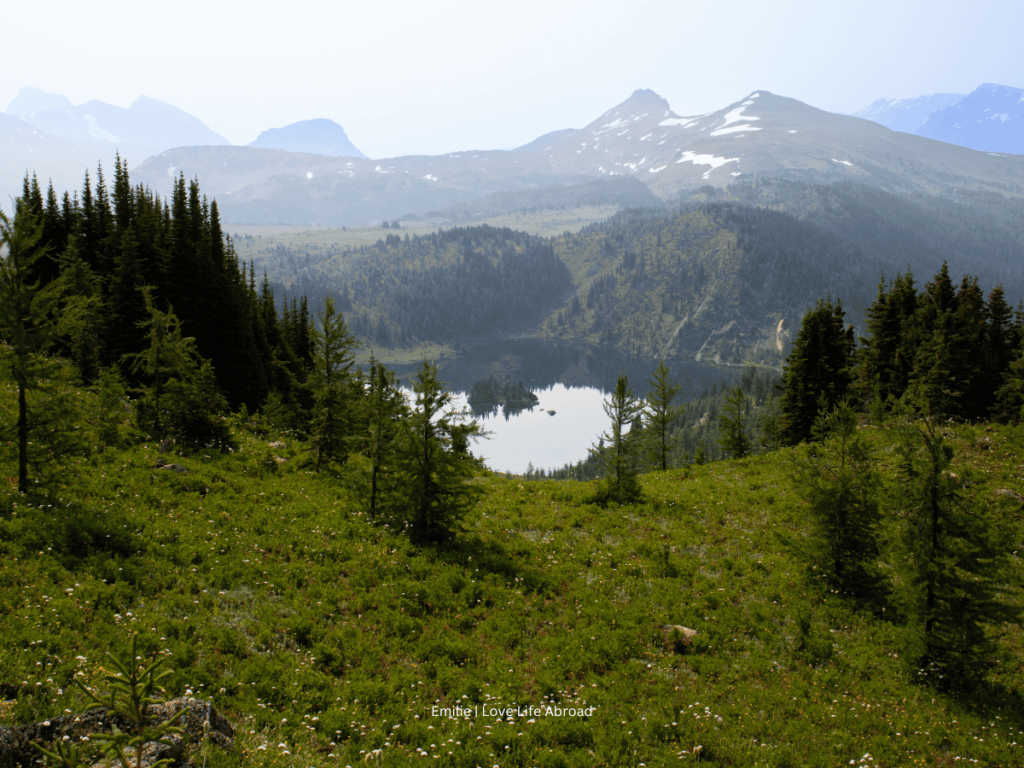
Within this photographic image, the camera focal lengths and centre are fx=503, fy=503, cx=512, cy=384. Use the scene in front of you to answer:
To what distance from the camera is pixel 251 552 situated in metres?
15.0

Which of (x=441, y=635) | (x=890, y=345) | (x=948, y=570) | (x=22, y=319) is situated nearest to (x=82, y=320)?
(x=22, y=319)

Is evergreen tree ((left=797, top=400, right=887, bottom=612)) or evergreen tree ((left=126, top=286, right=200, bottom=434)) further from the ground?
evergreen tree ((left=126, top=286, right=200, bottom=434))

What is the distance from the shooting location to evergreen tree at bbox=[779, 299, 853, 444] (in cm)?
4572

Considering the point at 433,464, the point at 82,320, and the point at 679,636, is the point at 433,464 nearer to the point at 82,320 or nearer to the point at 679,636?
the point at 679,636

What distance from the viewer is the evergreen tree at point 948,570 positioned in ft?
39.4

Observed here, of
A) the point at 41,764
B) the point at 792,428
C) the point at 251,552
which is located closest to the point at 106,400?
the point at 251,552

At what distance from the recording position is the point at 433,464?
17188mm

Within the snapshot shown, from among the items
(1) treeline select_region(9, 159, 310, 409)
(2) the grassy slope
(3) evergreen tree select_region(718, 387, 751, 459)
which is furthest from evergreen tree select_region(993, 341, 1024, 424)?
(1) treeline select_region(9, 159, 310, 409)

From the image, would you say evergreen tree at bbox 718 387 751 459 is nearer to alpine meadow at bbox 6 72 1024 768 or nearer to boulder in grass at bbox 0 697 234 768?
alpine meadow at bbox 6 72 1024 768

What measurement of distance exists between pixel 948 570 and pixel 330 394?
23242mm

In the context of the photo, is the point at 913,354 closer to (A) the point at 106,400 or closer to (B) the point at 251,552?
(B) the point at 251,552

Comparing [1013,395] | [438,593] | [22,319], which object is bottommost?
[438,593]

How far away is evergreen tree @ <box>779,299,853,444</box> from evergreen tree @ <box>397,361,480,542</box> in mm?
39144

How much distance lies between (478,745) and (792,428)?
45.3 meters
